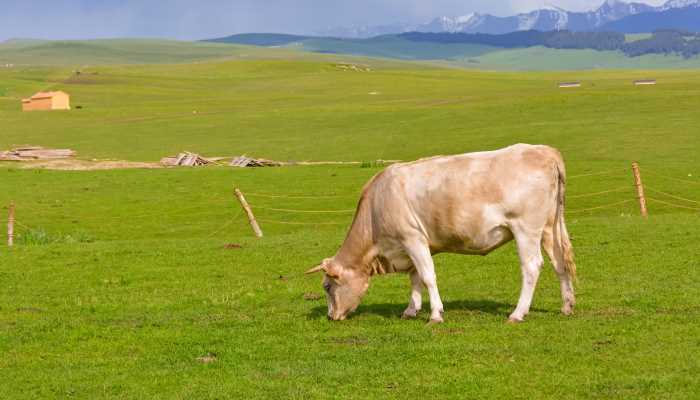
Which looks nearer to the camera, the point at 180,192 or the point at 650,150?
the point at 180,192

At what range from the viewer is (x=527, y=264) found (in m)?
14.2

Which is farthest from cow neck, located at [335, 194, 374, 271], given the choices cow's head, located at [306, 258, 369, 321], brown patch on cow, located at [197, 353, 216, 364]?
brown patch on cow, located at [197, 353, 216, 364]

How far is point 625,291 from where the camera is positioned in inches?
645

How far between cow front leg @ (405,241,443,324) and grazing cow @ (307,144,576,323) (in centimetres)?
1

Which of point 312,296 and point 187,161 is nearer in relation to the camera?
point 312,296

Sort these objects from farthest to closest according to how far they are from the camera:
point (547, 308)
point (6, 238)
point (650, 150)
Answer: point (650, 150)
point (6, 238)
point (547, 308)

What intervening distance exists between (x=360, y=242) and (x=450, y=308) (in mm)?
1864

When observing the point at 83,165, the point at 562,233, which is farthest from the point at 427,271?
the point at 83,165

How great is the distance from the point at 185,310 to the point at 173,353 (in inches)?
145

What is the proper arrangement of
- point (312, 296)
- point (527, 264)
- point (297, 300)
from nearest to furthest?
1. point (527, 264)
2. point (297, 300)
3. point (312, 296)

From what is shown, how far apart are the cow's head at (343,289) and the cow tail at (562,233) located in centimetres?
302

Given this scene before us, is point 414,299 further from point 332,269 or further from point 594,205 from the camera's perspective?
point 594,205

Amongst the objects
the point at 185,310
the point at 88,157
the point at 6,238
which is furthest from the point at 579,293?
the point at 88,157

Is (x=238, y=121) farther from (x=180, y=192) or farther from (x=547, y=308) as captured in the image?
(x=547, y=308)
